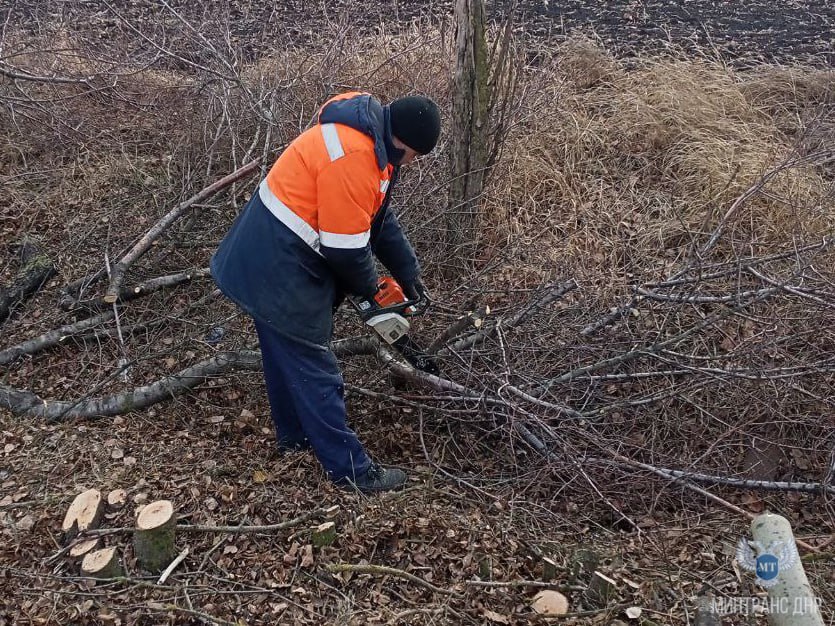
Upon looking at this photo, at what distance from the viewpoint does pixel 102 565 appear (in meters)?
2.54

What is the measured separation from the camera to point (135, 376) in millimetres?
3986

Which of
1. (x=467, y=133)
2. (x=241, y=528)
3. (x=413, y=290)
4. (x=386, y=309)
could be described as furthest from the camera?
(x=467, y=133)

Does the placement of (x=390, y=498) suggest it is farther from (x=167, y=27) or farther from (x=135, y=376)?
(x=167, y=27)

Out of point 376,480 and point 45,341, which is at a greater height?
point 45,341

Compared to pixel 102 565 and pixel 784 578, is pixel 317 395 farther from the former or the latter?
pixel 784 578

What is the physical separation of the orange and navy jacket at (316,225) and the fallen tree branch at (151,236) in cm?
153

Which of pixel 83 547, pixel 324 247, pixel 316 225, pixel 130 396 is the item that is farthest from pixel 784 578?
pixel 130 396

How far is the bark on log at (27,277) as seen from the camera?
449 cm

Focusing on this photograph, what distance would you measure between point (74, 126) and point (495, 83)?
4050 mm

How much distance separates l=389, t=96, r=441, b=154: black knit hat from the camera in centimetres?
262

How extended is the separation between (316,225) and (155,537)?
1.41 m

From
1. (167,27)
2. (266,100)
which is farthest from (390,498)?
(167,27)

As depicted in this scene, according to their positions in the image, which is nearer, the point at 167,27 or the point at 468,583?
the point at 468,583

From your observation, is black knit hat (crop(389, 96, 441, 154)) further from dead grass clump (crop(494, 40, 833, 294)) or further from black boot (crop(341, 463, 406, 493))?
dead grass clump (crop(494, 40, 833, 294))
